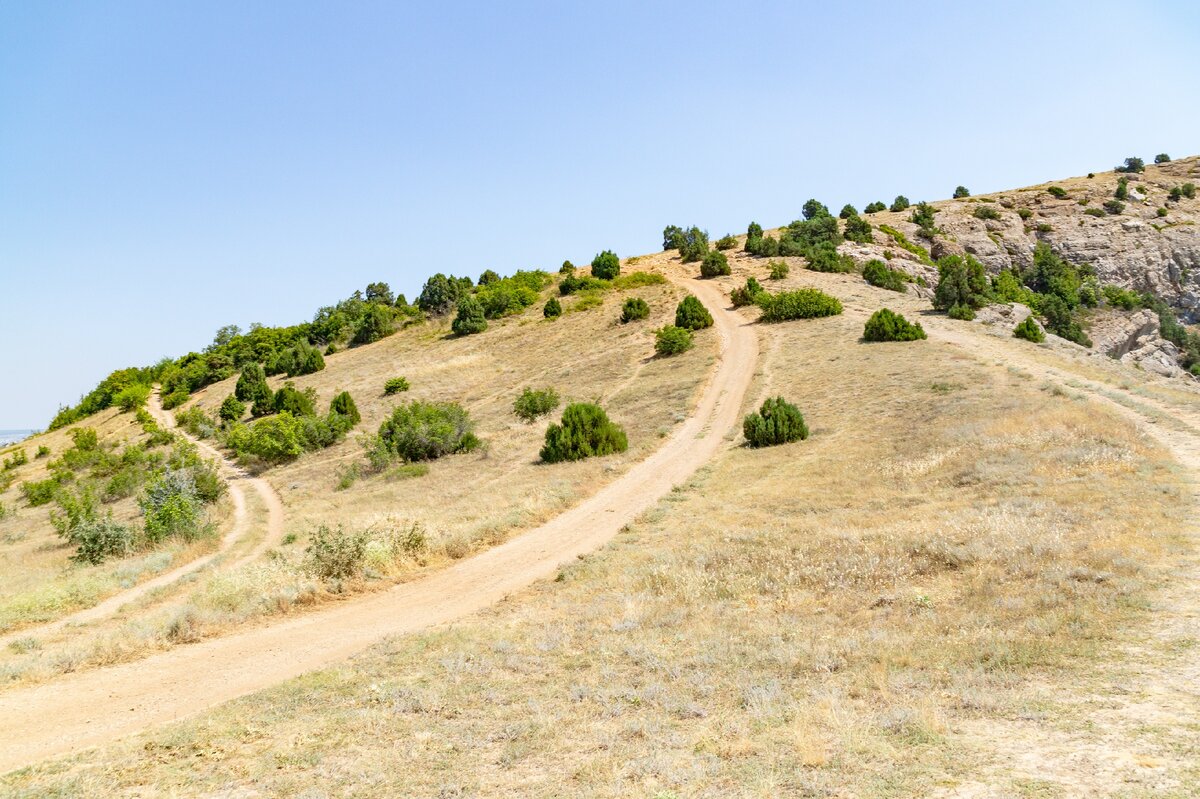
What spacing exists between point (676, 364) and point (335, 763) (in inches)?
1215

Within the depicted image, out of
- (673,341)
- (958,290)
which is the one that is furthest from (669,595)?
(958,290)

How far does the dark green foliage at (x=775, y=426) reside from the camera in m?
21.6

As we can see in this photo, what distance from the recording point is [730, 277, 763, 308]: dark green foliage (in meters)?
45.8

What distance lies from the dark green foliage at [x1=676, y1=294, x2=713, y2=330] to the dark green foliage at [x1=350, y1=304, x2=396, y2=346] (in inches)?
1128

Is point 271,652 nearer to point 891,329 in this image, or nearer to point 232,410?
point 891,329

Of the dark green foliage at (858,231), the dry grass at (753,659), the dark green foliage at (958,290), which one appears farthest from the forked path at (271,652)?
the dark green foliage at (858,231)

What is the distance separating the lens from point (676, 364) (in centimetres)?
3578

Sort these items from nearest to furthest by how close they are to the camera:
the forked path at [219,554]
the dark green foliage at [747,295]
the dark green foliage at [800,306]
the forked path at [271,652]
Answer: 1. the forked path at [271,652]
2. the forked path at [219,554]
3. the dark green foliage at [800,306]
4. the dark green foliage at [747,295]

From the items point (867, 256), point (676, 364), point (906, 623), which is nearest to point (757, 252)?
point (867, 256)

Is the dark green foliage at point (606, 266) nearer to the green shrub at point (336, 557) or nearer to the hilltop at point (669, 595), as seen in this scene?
the hilltop at point (669, 595)

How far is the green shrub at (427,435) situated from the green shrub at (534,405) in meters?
3.23

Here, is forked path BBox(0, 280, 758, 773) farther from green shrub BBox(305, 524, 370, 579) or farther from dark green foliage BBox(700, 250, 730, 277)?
dark green foliage BBox(700, 250, 730, 277)

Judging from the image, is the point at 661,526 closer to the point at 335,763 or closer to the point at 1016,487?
the point at 1016,487

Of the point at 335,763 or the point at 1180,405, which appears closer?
the point at 335,763
